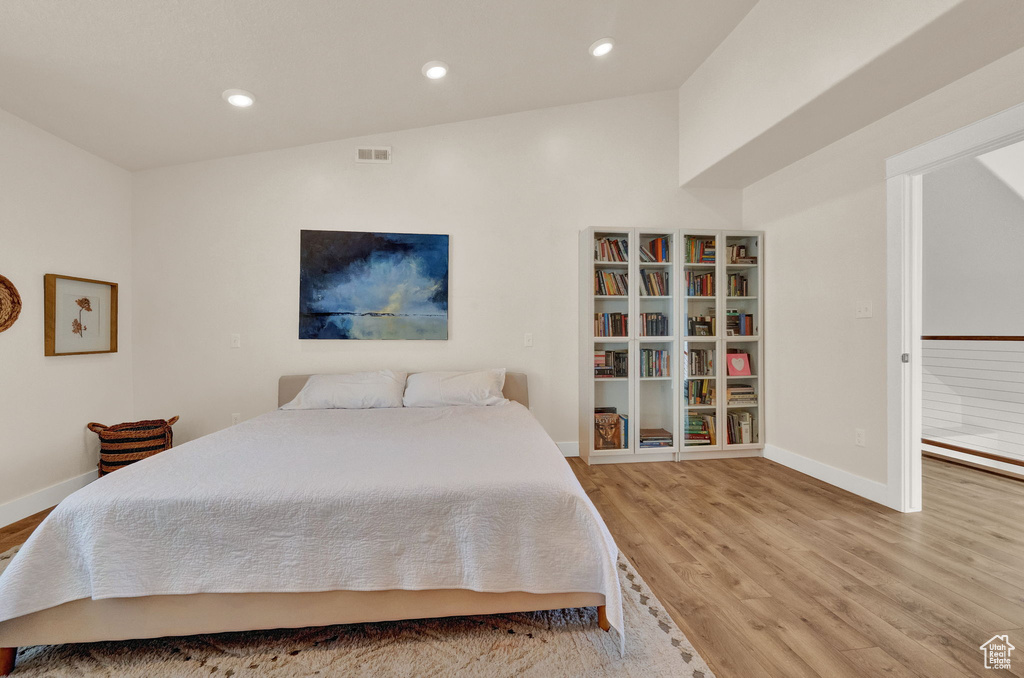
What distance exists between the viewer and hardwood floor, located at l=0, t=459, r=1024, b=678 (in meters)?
1.43

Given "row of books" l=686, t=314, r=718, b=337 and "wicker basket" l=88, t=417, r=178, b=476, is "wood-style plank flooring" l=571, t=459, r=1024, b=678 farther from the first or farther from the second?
"wicker basket" l=88, t=417, r=178, b=476

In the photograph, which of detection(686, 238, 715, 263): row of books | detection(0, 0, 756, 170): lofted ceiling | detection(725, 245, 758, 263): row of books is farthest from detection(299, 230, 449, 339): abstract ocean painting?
detection(725, 245, 758, 263): row of books

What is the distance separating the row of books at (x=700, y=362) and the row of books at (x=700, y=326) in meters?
0.13

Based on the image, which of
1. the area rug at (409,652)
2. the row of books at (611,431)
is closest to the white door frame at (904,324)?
the row of books at (611,431)

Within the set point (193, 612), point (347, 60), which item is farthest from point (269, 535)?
point (347, 60)

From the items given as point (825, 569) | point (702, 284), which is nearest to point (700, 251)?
point (702, 284)

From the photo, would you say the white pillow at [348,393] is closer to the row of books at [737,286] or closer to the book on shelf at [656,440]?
the book on shelf at [656,440]

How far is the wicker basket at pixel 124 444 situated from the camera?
281 cm

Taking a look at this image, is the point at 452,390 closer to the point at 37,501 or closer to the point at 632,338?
the point at 632,338

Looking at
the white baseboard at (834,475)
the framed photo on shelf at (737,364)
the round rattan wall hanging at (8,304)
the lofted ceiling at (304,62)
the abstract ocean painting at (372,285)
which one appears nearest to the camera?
the lofted ceiling at (304,62)

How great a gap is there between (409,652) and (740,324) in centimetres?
335

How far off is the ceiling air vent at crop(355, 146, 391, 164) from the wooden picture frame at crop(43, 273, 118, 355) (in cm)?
199

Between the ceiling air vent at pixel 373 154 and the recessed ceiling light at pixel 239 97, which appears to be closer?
the recessed ceiling light at pixel 239 97

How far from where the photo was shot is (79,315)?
9.36ft
